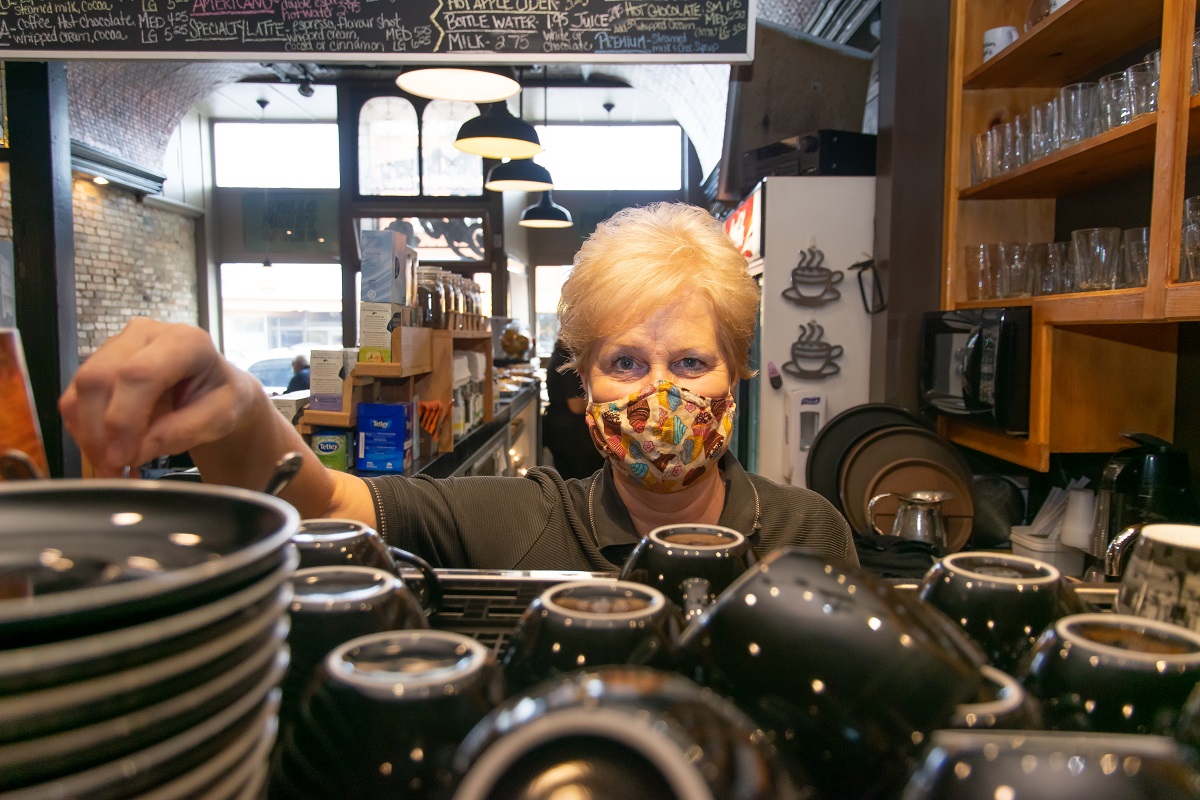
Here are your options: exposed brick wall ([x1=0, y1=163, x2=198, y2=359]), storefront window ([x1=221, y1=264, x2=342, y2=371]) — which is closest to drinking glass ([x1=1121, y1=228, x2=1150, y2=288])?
exposed brick wall ([x1=0, y1=163, x2=198, y2=359])

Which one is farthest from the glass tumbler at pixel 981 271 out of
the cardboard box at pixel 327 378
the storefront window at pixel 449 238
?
the storefront window at pixel 449 238

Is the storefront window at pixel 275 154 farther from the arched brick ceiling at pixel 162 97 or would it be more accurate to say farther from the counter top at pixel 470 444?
the counter top at pixel 470 444

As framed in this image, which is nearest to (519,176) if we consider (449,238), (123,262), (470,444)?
(449,238)

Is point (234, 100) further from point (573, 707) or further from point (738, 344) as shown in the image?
point (573, 707)

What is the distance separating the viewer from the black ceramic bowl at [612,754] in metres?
0.31

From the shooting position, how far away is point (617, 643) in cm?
49

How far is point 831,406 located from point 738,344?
219cm

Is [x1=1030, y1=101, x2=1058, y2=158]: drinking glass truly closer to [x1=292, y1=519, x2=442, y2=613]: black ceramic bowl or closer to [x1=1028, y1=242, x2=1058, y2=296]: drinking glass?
[x1=1028, y1=242, x2=1058, y2=296]: drinking glass

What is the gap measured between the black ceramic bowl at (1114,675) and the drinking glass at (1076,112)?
2.23 meters

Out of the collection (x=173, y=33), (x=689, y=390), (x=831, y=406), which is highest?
(x=173, y=33)

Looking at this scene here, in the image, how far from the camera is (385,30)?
2.89 meters

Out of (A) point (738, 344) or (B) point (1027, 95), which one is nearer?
(A) point (738, 344)

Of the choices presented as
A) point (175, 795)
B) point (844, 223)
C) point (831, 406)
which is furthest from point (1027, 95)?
point (175, 795)

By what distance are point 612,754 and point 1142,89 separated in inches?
92.9
